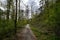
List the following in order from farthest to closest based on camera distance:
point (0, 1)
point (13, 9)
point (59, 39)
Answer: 1. point (13, 9)
2. point (0, 1)
3. point (59, 39)

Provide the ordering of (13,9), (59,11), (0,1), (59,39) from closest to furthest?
1. (59,11)
2. (59,39)
3. (0,1)
4. (13,9)

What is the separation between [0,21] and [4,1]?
34.6ft

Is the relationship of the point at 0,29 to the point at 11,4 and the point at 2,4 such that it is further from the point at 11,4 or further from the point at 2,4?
the point at 11,4

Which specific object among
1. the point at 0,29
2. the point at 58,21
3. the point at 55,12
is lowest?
the point at 0,29

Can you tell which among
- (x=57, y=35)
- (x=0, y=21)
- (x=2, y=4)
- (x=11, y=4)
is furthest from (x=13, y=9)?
(x=57, y=35)

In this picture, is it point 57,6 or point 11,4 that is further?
point 11,4

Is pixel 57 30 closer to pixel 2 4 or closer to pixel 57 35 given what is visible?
pixel 57 35

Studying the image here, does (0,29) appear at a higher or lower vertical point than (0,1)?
lower

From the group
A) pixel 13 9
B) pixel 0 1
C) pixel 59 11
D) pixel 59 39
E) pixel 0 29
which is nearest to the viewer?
pixel 59 11

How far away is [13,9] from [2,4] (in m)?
2.89

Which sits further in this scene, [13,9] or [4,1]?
[13,9]

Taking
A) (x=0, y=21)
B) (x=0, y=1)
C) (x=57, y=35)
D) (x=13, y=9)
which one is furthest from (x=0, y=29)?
(x=13, y=9)

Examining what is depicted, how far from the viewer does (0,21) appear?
47.3 ft

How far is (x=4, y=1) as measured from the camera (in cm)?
2438
